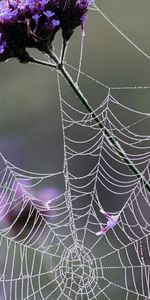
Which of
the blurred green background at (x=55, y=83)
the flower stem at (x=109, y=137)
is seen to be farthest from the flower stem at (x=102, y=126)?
the blurred green background at (x=55, y=83)

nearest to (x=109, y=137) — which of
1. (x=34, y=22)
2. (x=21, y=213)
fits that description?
(x=34, y=22)

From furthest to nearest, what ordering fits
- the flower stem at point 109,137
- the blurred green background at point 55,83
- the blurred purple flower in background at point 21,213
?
the blurred green background at point 55,83 < the blurred purple flower in background at point 21,213 < the flower stem at point 109,137

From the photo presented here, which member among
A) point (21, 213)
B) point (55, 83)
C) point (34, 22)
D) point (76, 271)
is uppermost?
point (55, 83)

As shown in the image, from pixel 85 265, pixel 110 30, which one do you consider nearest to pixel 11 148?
pixel 110 30

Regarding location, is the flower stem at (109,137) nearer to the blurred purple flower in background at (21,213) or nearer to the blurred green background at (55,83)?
the blurred purple flower in background at (21,213)

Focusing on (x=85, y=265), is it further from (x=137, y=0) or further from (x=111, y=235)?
(x=137, y=0)

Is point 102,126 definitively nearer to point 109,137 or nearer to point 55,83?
point 109,137

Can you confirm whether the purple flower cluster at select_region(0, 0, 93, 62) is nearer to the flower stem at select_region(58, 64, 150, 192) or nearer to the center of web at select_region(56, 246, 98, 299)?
the flower stem at select_region(58, 64, 150, 192)

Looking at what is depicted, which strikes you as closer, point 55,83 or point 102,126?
point 102,126

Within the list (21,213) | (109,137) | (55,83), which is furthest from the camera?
(55,83)
